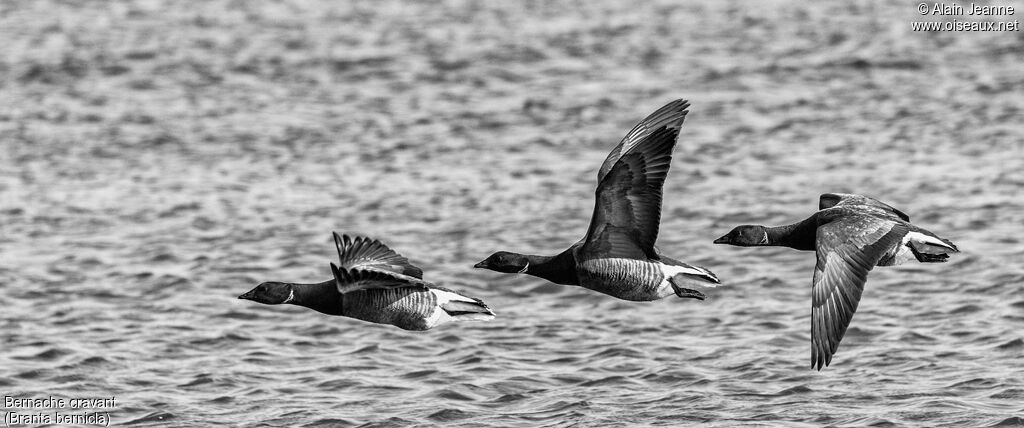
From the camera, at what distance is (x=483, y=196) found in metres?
22.0

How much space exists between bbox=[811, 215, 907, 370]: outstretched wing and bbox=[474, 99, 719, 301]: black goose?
0.80m

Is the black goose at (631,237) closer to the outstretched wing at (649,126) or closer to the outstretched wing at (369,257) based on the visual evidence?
the outstretched wing at (649,126)

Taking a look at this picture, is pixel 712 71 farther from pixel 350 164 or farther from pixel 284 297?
pixel 284 297

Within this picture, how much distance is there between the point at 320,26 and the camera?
33.5 meters

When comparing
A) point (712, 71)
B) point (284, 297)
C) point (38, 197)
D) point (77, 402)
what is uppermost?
point (712, 71)

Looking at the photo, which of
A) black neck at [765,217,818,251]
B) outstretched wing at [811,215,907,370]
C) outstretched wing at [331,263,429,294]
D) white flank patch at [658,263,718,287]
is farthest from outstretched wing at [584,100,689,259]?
outstretched wing at [331,263,429,294]

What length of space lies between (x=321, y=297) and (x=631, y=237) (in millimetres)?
2396

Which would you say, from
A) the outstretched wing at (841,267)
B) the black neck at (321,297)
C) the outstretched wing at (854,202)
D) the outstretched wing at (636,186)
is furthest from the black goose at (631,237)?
the outstretched wing at (854,202)

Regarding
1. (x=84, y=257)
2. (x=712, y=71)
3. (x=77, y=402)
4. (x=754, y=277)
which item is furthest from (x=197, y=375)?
(x=712, y=71)

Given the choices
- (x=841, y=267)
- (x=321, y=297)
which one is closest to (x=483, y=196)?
(x=321, y=297)

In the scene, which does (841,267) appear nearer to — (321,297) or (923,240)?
(923,240)

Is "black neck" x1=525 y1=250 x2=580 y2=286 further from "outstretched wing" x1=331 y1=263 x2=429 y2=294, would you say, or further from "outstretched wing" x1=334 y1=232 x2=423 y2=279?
"outstretched wing" x1=331 y1=263 x2=429 y2=294

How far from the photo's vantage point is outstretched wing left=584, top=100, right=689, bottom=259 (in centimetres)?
1190

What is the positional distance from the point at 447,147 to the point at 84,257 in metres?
6.68
